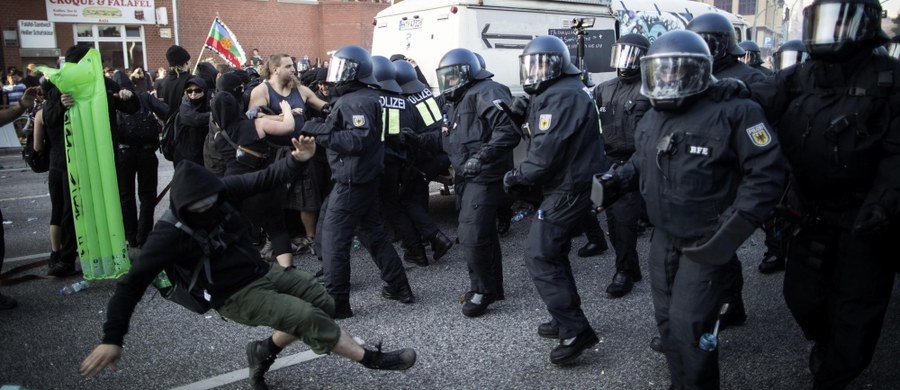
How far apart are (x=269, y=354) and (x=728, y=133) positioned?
8.22 ft

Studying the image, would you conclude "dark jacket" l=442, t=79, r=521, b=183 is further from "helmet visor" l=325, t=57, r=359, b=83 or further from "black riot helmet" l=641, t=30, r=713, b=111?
"black riot helmet" l=641, t=30, r=713, b=111

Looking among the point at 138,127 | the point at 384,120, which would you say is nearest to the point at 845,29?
the point at 384,120

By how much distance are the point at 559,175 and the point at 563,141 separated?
0.24 meters

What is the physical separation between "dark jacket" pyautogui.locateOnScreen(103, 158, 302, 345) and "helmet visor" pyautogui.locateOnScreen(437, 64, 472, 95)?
1.89m

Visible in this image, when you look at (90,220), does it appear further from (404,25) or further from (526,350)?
(404,25)

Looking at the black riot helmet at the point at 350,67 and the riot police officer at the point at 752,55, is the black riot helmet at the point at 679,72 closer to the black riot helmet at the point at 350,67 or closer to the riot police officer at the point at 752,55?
the black riot helmet at the point at 350,67

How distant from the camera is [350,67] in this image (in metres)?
4.83

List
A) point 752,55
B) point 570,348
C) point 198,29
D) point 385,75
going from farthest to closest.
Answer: point 198,29 < point 752,55 < point 385,75 < point 570,348

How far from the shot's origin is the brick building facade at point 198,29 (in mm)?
20844

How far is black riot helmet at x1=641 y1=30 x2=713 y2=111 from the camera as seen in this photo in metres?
3.03

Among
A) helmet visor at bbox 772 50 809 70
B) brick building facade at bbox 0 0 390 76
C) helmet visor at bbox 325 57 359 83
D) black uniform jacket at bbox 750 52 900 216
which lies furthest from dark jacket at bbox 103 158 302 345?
brick building facade at bbox 0 0 390 76

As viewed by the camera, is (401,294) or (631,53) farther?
(631,53)

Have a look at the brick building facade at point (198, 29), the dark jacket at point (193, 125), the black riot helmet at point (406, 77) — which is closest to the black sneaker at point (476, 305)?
the black riot helmet at point (406, 77)

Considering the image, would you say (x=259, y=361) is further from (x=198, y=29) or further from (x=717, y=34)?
(x=198, y=29)
